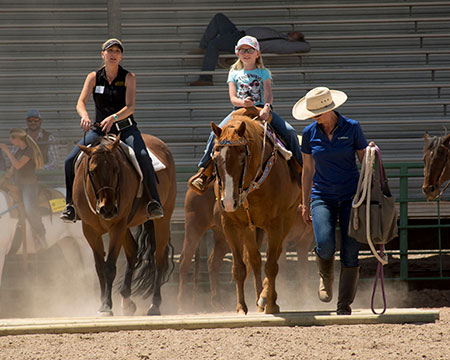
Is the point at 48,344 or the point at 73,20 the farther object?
the point at 73,20

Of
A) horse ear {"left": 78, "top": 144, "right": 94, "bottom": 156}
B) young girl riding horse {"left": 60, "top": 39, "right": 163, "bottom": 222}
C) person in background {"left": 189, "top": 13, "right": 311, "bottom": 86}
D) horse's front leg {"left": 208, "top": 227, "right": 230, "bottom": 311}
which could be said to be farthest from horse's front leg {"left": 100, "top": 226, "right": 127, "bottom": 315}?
person in background {"left": 189, "top": 13, "right": 311, "bottom": 86}

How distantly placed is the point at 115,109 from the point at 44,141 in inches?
146

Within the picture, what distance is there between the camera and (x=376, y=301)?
10.8 meters

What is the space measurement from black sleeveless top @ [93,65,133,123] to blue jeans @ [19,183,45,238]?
2.13 metres

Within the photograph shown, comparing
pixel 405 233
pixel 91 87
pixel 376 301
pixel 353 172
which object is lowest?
pixel 376 301

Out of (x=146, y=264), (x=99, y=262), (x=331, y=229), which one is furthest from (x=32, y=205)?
(x=331, y=229)

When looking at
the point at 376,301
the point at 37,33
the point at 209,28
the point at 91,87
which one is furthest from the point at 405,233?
the point at 37,33

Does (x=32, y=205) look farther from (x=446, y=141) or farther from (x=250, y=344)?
(x=446, y=141)

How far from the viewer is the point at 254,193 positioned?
7285 millimetres

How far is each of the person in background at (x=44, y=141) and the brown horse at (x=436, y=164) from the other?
5.20m

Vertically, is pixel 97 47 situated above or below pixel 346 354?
above

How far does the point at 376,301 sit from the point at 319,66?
201 inches

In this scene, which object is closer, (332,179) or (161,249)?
(332,179)

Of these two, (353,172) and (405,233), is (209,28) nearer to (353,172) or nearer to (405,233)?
(405,233)
